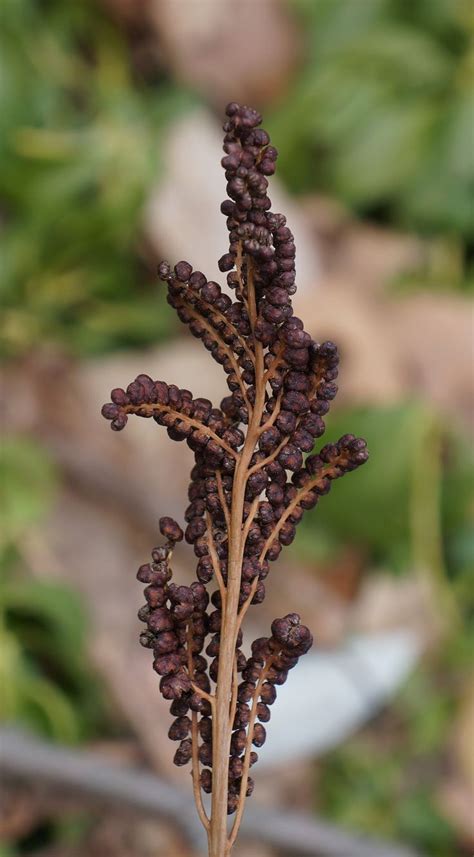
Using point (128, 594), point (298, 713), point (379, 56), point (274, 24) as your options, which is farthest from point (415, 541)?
point (274, 24)

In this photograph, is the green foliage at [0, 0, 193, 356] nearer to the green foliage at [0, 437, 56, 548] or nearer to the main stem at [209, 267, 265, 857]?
the green foliage at [0, 437, 56, 548]

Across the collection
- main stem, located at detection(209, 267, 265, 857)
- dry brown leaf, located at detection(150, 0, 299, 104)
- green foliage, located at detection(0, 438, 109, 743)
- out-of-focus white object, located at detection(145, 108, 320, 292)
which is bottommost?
main stem, located at detection(209, 267, 265, 857)

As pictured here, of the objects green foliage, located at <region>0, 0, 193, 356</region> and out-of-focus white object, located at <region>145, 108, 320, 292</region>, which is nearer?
green foliage, located at <region>0, 0, 193, 356</region>

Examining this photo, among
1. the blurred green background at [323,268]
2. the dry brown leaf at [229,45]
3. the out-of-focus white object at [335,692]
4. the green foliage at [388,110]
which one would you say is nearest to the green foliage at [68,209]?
the blurred green background at [323,268]

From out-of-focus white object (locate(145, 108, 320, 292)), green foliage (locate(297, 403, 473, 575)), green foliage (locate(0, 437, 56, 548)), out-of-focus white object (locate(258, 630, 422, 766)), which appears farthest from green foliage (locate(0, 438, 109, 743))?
out-of-focus white object (locate(145, 108, 320, 292))

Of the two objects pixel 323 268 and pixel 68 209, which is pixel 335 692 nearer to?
pixel 323 268

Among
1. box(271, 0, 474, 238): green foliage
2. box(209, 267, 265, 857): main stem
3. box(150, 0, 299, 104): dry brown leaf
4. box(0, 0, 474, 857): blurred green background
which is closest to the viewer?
box(209, 267, 265, 857): main stem
